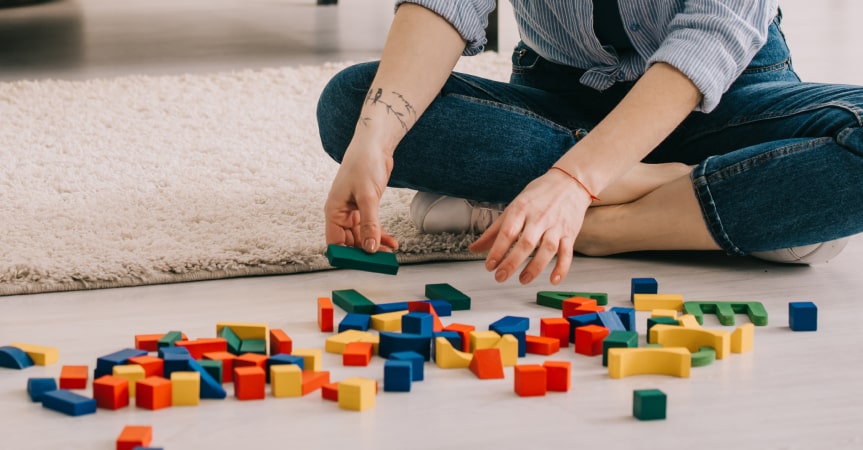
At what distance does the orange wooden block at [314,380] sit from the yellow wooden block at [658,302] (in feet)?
1.48

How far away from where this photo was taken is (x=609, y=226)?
1.47m

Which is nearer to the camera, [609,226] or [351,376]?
[351,376]

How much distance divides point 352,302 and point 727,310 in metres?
0.46

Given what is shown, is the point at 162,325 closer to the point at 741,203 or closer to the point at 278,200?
A: the point at 278,200

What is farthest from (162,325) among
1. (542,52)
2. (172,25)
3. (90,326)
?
(172,25)

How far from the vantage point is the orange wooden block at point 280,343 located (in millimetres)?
1055

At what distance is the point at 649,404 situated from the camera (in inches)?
36.3

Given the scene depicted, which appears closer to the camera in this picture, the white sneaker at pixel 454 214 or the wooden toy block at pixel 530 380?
the wooden toy block at pixel 530 380

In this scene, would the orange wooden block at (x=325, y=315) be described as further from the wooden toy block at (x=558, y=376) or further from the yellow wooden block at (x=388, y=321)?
the wooden toy block at (x=558, y=376)

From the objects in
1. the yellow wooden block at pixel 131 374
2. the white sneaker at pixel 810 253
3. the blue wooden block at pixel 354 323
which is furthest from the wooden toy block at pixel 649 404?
the white sneaker at pixel 810 253

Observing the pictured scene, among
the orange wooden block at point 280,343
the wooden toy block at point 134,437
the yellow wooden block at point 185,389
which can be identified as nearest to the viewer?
the wooden toy block at point 134,437

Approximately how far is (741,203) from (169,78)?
1.95 m

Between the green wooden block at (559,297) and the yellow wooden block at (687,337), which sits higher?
the yellow wooden block at (687,337)

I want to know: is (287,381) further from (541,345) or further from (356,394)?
(541,345)
